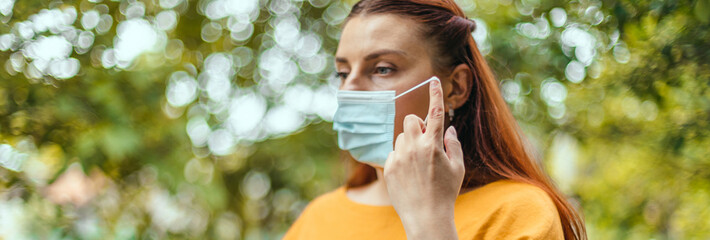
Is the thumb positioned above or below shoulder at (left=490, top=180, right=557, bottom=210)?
above

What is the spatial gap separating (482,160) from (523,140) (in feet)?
0.65

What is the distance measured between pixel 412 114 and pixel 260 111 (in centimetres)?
156

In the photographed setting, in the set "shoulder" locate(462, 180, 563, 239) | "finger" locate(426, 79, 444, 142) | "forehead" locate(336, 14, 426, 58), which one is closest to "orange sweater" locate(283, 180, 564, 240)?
"shoulder" locate(462, 180, 563, 239)

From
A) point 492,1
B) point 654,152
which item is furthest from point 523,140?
point 492,1

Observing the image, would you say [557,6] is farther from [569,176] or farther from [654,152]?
[569,176]

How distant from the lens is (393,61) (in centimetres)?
150

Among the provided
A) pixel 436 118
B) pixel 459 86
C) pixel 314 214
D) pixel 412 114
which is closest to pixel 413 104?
pixel 412 114

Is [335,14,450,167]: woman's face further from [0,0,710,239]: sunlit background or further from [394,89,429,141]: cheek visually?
[0,0,710,239]: sunlit background

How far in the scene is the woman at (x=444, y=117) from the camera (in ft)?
4.48

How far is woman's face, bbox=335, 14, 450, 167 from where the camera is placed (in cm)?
147

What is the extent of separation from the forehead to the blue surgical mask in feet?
0.42

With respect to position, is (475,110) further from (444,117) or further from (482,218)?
(482,218)

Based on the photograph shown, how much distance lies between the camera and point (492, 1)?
248 centimetres

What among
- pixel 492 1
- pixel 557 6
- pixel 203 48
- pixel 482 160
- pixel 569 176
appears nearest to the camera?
pixel 482 160
